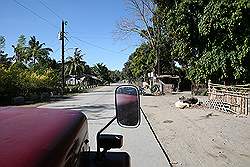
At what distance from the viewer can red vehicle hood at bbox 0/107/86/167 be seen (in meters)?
1.48

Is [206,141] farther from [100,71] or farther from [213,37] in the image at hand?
[100,71]

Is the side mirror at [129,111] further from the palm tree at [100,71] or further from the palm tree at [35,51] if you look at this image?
the palm tree at [100,71]

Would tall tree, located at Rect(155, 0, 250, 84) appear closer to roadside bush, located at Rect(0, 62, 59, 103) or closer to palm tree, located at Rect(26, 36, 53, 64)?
roadside bush, located at Rect(0, 62, 59, 103)

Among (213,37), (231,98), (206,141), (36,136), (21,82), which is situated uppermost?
(213,37)

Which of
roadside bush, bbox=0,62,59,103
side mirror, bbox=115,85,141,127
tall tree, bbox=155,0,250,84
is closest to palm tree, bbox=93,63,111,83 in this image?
roadside bush, bbox=0,62,59,103

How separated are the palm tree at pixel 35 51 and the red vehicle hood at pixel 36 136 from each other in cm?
8382

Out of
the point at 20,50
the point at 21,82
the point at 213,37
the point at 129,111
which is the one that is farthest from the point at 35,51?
the point at 129,111

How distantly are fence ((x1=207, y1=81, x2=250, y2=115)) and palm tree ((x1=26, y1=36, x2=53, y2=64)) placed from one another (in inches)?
2648

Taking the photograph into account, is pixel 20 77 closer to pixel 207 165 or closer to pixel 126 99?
pixel 207 165

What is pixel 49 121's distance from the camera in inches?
93.3

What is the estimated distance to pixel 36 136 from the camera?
187 cm

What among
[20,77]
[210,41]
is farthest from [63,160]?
[20,77]

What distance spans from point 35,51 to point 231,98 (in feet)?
234

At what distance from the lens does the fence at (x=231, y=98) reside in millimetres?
16902
